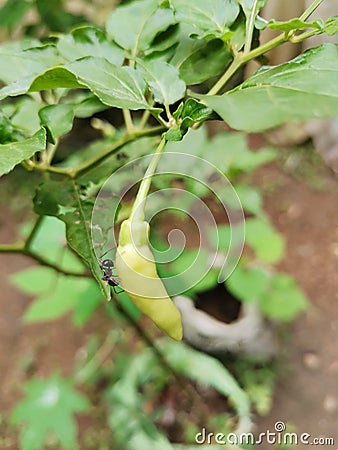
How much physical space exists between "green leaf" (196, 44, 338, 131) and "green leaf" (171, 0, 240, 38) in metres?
0.07

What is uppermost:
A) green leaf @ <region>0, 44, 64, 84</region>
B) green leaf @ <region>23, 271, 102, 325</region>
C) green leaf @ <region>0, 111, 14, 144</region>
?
green leaf @ <region>0, 44, 64, 84</region>

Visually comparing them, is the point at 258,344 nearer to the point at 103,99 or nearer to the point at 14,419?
the point at 14,419

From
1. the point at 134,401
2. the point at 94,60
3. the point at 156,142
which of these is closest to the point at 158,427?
the point at 134,401

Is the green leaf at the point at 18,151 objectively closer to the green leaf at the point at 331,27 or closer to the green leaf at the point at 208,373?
the green leaf at the point at 331,27

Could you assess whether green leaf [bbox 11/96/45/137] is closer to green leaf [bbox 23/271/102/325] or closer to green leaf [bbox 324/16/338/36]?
green leaf [bbox 324/16/338/36]

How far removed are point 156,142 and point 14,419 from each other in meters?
0.52

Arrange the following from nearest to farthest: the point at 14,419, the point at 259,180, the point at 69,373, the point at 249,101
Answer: the point at 249,101, the point at 14,419, the point at 69,373, the point at 259,180

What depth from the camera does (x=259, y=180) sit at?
1.48m

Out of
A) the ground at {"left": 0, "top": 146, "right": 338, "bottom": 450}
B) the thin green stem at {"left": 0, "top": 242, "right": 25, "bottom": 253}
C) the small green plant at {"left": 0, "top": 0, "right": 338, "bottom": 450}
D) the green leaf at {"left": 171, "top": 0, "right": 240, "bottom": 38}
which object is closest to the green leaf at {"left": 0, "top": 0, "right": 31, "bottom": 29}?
the ground at {"left": 0, "top": 146, "right": 338, "bottom": 450}

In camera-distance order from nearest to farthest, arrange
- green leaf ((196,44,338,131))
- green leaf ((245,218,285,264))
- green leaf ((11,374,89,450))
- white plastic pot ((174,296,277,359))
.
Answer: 1. green leaf ((196,44,338,131))
2. green leaf ((11,374,89,450))
3. white plastic pot ((174,296,277,359))
4. green leaf ((245,218,285,264))

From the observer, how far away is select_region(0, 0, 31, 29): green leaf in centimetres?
116

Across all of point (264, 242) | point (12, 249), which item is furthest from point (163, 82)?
point (264, 242)

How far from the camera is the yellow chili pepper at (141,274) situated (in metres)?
0.37

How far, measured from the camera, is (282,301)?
1025 millimetres
